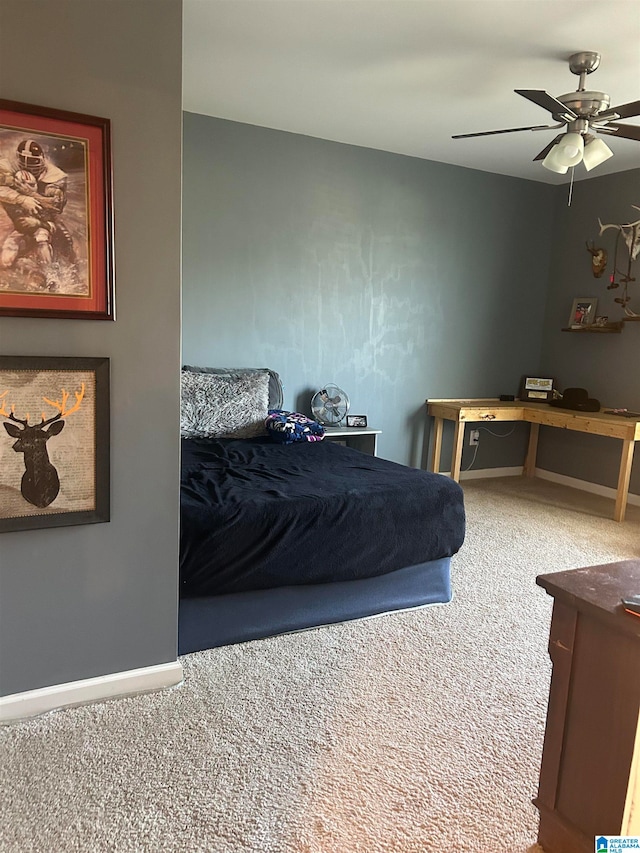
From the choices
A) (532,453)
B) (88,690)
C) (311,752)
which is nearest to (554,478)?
(532,453)

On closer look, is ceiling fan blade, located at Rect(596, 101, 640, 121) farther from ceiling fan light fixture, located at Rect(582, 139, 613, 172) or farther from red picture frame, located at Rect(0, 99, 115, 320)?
red picture frame, located at Rect(0, 99, 115, 320)

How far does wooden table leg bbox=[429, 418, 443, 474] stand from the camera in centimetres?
502

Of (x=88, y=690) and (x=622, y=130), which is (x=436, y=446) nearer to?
(x=622, y=130)

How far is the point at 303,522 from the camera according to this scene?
243 cm

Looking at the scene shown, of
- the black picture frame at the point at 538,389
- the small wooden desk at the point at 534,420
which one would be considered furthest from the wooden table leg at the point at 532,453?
the black picture frame at the point at 538,389

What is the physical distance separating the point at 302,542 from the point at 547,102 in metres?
2.19

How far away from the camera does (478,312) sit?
5.21 metres

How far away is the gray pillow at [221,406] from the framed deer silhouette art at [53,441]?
182 centimetres

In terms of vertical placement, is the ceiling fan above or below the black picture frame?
above

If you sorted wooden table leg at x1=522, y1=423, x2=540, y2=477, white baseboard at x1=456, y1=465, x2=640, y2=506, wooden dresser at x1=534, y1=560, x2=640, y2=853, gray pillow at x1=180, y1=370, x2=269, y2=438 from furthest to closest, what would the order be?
wooden table leg at x1=522, y1=423, x2=540, y2=477 < white baseboard at x1=456, y1=465, x2=640, y2=506 < gray pillow at x1=180, y1=370, x2=269, y2=438 < wooden dresser at x1=534, y1=560, x2=640, y2=853

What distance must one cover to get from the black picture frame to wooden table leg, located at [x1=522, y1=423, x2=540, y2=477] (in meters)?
0.31

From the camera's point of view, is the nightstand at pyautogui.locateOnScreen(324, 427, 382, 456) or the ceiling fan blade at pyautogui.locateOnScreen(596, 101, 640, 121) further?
the nightstand at pyautogui.locateOnScreen(324, 427, 382, 456)

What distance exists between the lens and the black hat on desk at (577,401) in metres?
4.82

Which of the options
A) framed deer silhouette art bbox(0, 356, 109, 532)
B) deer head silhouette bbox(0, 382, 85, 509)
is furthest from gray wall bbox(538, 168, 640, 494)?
deer head silhouette bbox(0, 382, 85, 509)
